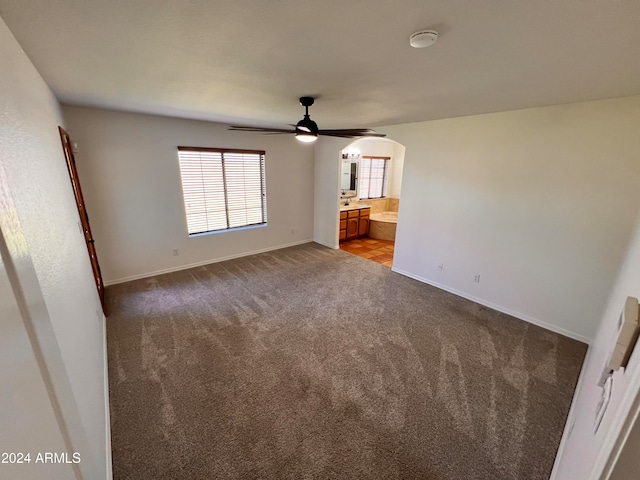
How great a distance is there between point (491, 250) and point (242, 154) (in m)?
4.45

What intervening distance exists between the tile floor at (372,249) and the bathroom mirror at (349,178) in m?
1.43

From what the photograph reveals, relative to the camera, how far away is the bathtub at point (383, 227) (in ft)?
22.2

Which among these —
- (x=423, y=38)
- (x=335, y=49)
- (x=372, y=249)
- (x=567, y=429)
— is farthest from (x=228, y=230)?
(x=567, y=429)

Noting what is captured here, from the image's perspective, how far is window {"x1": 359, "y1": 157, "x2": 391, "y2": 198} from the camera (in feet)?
24.3

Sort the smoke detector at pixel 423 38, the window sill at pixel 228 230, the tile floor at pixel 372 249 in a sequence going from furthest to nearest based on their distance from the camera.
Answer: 1. the tile floor at pixel 372 249
2. the window sill at pixel 228 230
3. the smoke detector at pixel 423 38

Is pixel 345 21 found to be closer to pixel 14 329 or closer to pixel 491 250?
pixel 14 329

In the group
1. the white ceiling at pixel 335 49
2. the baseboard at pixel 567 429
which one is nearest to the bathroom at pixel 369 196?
the baseboard at pixel 567 429

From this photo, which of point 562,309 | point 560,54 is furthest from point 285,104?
point 562,309

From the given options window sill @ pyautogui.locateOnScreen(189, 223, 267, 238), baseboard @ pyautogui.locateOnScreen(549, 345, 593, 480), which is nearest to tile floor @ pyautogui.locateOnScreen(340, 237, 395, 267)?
window sill @ pyautogui.locateOnScreen(189, 223, 267, 238)

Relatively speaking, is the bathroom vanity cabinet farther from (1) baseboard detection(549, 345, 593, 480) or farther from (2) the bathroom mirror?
(1) baseboard detection(549, 345, 593, 480)

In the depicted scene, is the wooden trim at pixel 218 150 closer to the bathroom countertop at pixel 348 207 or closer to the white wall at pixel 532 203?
the bathroom countertop at pixel 348 207

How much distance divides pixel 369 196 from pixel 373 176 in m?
0.60

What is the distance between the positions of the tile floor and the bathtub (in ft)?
0.51

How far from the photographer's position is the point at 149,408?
6.60 ft
